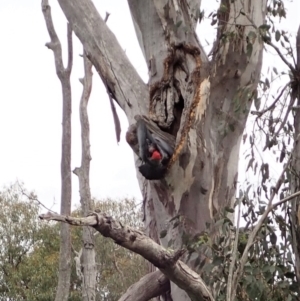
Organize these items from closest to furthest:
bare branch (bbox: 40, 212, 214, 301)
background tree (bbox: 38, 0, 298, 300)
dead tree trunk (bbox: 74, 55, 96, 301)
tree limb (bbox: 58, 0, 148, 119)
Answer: bare branch (bbox: 40, 212, 214, 301) → background tree (bbox: 38, 0, 298, 300) → tree limb (bbox: 58, 0, 148, 119) → dead tree trunk (bbox: 74, 55, 96, 301)

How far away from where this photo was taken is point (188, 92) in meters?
3.58

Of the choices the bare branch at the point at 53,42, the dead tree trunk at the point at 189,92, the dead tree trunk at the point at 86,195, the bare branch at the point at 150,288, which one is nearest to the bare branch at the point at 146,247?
the dead tree trunk at the point at 189,92

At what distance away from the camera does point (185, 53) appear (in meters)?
3.66

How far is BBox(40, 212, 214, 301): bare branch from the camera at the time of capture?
7.25 feet

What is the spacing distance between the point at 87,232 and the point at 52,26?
216cm

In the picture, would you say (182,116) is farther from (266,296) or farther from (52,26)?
(52,26)

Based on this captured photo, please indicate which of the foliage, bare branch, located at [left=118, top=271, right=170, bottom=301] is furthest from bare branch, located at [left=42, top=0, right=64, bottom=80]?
the foliage

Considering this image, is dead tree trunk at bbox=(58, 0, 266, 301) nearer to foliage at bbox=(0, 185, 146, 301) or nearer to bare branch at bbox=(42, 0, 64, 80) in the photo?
bare branch at bbox=(42, 0, 64, 80)

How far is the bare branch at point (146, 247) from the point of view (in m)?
2.21

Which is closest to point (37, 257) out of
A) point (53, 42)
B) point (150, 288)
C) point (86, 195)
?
point (86, 195)

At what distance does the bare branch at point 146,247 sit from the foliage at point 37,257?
1261 centimetres

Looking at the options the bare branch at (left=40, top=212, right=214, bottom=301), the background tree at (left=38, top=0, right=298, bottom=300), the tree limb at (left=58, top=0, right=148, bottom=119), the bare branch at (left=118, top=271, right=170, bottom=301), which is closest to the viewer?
the bare branch at (left=40, top=212, right=214, bottom=301)

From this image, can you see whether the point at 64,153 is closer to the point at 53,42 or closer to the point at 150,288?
the point at 53,42

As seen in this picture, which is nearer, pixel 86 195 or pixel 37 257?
pixel 86 195
